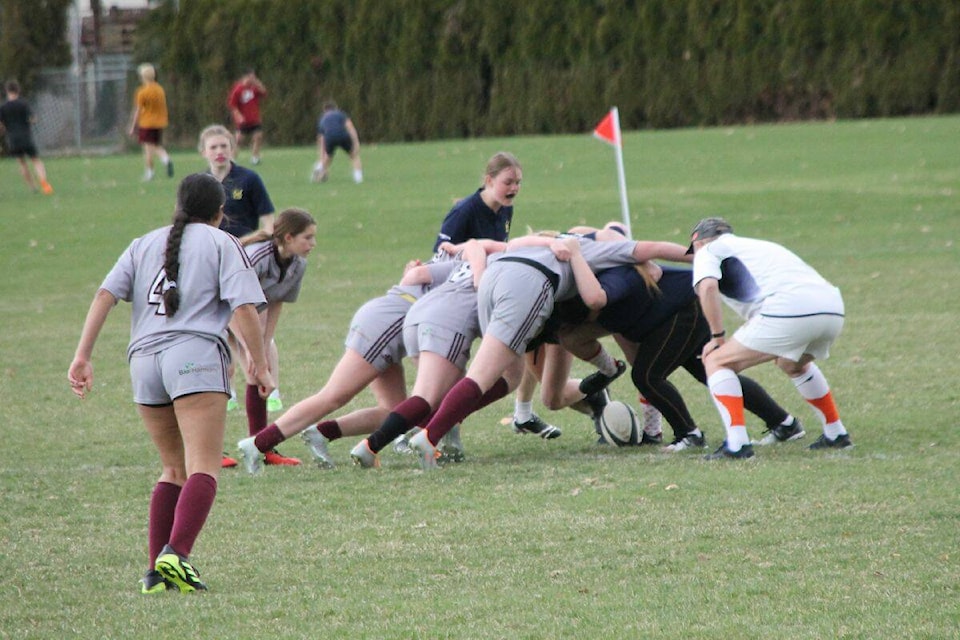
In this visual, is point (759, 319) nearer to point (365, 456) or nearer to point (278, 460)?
point (365, 456)

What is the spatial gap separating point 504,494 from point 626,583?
1.74 m

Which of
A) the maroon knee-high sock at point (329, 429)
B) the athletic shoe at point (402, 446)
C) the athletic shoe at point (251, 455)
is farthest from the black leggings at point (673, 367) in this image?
the athletic shoe at point (251, 455)

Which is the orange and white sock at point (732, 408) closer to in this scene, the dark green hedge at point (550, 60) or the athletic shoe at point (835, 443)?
the athletic shoe at point (835, 443)

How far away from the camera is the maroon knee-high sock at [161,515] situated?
5.52 metres

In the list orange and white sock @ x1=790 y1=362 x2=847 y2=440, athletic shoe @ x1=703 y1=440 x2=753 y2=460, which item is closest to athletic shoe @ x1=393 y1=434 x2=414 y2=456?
athletic shoe @ x1=703 y1=440 x2=753 y2=460

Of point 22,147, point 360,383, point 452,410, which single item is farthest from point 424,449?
point 22,147

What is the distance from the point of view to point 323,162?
24.6 m

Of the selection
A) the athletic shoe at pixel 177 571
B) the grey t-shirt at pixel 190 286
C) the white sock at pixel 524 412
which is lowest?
the white sock at pixel 524 412

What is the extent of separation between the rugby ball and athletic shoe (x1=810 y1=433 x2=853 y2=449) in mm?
1020

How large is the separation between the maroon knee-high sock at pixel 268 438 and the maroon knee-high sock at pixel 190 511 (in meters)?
2.35

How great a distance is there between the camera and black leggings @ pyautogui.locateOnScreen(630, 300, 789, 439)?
320 inches

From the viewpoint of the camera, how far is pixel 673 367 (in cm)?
820

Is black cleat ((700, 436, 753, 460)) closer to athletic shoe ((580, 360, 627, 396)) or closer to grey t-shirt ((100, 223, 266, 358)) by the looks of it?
athletic shoe ((580, 360, 627, 396))

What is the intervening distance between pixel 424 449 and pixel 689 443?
157cm
